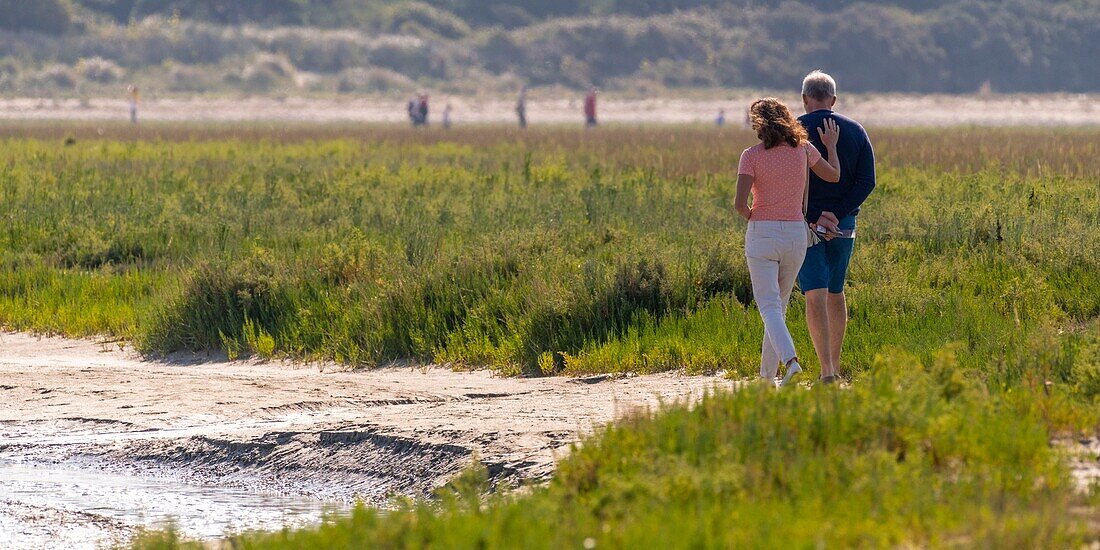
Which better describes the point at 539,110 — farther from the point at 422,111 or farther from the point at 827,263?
the point at 827,263

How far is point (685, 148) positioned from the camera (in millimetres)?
32156

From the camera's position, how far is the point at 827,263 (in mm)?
8602

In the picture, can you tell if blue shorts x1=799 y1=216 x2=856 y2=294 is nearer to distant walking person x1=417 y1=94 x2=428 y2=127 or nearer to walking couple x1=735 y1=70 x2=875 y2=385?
walking couple x1=735 y1=70 x2=875 y2=385

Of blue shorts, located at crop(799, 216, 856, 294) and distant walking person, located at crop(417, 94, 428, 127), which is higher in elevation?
blue shorts, located at crop(799, 216, 856, 294)

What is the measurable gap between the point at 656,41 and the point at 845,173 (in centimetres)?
8441

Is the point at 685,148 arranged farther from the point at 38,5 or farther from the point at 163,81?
the point at 38,5

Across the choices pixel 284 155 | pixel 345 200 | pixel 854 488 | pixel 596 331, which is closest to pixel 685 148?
pixel 284 155

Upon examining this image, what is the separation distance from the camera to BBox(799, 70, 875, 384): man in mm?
8461

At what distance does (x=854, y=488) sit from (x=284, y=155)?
25363mm

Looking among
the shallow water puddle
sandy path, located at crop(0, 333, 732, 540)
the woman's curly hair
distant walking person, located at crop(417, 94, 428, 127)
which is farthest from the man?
distant walking person, located at crop(417, 94, 428, 127)

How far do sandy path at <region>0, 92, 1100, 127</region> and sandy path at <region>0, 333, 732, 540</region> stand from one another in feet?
165

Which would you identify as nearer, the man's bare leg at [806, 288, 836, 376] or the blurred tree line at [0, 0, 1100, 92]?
the man's bare leg at [806, 288, 836, 376]

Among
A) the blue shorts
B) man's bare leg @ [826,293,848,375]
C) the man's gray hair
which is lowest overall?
man's bare leg @ [826,293,848,375]

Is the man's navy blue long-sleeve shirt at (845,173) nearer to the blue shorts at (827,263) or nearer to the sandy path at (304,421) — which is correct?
the blue shorts at (827,263)
